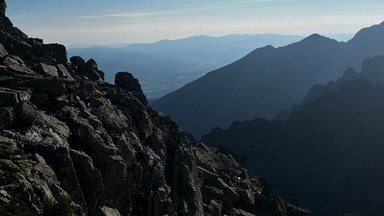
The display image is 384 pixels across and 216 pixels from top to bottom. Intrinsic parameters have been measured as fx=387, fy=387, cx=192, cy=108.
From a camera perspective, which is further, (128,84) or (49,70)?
(128,84)

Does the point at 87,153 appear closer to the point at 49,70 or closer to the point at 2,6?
the point at 49,70

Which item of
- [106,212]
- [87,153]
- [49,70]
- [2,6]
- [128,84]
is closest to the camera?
[106,212]

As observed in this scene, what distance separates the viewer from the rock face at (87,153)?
3559 cm

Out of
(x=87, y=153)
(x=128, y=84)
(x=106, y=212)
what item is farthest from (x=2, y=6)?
(x=106, y=212)

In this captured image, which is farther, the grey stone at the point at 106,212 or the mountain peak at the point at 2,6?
the mountain peak at the point at 2,6

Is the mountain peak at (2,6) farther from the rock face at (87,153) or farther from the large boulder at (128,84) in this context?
the large boulder at (128,84)

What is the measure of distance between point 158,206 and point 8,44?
1624 inches

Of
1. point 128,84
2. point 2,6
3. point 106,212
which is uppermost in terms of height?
point 2,6

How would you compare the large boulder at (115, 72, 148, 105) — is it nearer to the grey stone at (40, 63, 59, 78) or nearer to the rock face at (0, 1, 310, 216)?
the rock face at (0, 1, 310, 216)

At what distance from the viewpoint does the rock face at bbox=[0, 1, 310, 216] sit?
35594 millimetres

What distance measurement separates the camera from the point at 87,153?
49.0 meters

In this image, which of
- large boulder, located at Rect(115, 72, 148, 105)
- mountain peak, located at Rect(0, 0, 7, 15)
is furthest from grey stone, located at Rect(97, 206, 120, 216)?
mountain peak, located at Rect(0, 0, 7, 15)

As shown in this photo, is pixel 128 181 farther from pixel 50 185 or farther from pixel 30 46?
pixel 30 46

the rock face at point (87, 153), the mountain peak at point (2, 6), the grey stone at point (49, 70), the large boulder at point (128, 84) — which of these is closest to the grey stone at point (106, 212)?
the rock face at point (87, 153)
